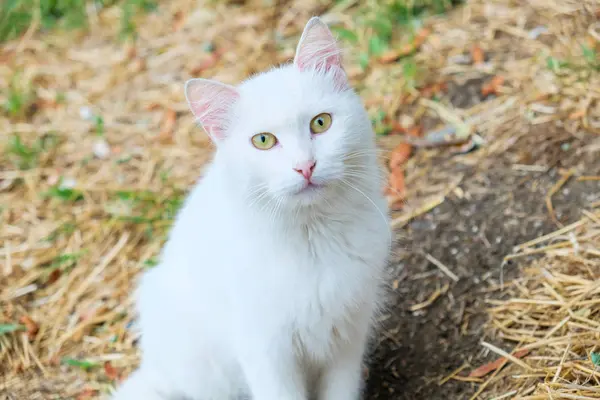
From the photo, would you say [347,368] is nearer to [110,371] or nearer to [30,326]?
[110,371]

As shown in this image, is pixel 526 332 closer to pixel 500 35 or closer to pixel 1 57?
pixel 500 35

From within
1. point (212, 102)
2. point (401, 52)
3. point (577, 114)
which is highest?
point (212, 102)

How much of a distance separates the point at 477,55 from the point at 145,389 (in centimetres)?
258

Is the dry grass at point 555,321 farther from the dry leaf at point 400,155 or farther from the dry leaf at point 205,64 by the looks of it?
the dry leaf at point 205,64

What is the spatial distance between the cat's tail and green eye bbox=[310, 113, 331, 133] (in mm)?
1071

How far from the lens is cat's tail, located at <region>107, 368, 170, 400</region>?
226 cm

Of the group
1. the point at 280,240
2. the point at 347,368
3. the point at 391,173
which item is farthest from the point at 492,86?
the point at 280,240

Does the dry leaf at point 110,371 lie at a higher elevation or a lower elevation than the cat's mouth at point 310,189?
lower

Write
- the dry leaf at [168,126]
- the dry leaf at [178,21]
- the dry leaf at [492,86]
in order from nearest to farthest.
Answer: the dry leaf at [492,86] < the dry leaf at [168,126] < the dry leaf at [178,21]

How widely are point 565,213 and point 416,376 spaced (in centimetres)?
94

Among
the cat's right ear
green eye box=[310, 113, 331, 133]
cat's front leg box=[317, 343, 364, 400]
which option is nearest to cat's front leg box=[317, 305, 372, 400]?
cat's front leg box=[317, 343, 364, 400]

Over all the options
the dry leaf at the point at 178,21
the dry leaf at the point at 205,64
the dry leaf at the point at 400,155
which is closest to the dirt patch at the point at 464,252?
the dry leaf at the point at 400,155

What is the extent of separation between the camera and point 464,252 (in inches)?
110

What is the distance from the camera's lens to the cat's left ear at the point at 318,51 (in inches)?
73.1
